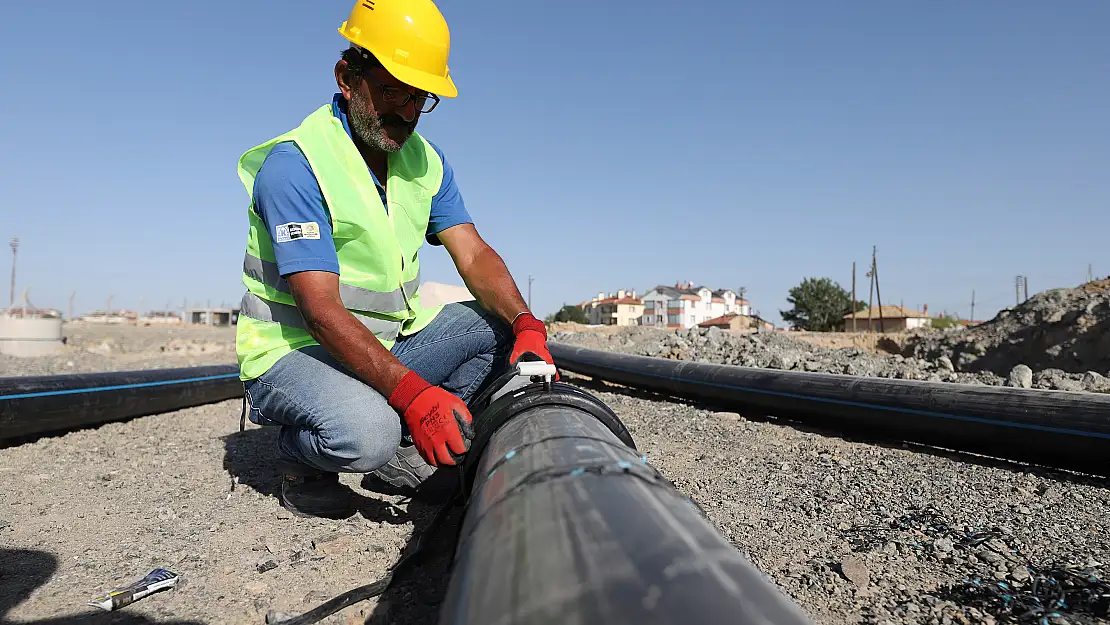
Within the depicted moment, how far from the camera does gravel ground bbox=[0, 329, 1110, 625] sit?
1560 mm

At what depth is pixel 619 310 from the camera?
71.0 m

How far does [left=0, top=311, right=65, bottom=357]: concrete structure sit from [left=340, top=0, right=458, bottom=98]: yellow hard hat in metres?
12.3

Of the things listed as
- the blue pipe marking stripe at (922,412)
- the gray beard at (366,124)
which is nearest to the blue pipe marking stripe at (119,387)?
the gray beard at (366,124)

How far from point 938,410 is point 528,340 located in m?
1.94

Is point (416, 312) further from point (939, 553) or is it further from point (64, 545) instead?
point (939, 553)

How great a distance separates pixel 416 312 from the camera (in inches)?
105

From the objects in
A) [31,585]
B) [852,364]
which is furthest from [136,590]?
[852,364]

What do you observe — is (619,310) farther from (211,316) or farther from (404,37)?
(404,37)

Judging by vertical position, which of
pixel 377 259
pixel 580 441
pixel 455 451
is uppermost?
pixel 377 259

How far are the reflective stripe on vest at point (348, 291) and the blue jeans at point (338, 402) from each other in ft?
0.75

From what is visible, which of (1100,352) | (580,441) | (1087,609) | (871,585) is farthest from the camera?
(1100,352)

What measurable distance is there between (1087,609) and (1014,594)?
0.44 ft

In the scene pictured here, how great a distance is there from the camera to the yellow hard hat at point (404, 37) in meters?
2.21

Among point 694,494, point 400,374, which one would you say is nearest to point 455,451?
point 400,374
